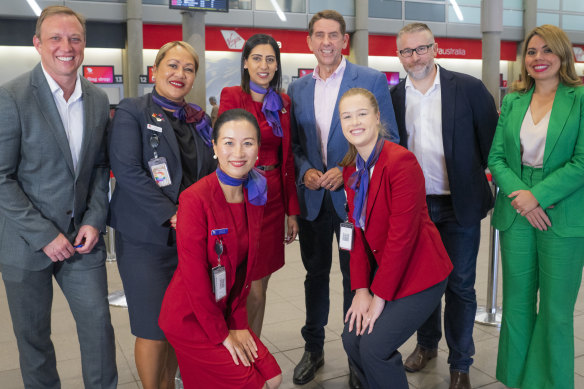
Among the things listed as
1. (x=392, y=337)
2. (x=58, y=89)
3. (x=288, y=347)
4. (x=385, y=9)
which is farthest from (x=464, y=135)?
(x=385, y=9)

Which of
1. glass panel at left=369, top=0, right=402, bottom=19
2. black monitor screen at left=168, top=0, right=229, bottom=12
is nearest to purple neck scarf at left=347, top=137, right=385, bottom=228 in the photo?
black monitor screen at left=168, top=0, right=229, bottom=12

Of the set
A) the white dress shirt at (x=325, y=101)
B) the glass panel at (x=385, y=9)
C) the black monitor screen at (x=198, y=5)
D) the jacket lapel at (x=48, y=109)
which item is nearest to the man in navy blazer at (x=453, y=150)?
the white dress shirt at (x=325, y=101)

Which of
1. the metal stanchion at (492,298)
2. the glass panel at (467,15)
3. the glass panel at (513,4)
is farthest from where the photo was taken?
the glass panel at (513,4)

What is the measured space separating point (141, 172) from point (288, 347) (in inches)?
73.4

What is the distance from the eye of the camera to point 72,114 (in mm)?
2670

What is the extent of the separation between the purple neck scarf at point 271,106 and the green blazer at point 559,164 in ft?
3.99

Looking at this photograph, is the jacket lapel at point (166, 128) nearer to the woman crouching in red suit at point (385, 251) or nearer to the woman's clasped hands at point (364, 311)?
Result: the woman crouching in red suit at point (385, 251)

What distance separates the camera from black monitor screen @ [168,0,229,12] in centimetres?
889

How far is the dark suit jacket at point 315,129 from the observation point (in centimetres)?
317

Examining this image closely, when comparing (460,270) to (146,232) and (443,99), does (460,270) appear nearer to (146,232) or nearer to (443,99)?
(443,99)

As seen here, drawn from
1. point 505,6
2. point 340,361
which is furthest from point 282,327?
point 505,6

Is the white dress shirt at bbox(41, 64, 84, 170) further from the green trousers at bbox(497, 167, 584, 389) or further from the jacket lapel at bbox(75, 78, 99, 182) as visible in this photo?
the green trousers at bbox(497, 167, 584, 389)

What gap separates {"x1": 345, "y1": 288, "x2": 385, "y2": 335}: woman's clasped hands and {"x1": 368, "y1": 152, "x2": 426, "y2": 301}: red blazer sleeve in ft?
0.20

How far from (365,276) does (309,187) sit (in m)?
0.73
